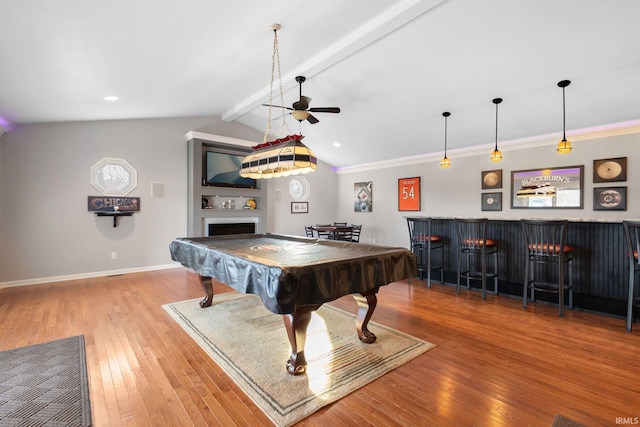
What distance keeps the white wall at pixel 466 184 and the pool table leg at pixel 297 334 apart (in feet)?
16.1

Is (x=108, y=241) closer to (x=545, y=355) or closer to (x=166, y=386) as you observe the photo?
(x=166, y=386)

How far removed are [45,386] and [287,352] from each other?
170cm

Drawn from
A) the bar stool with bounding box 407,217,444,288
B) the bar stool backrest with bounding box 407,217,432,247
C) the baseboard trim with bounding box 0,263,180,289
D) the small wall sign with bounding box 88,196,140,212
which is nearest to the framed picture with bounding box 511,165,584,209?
the bar stool with bounding box 407,217,444,288

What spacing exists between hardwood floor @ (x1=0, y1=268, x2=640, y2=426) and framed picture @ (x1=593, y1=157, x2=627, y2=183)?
2329 millimetres

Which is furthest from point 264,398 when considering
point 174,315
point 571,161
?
point 571,161

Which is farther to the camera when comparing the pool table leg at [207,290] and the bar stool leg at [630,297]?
the pool table leg at [207,290]

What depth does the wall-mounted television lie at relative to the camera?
6.28 meters

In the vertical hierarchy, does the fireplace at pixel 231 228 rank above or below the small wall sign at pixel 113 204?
below

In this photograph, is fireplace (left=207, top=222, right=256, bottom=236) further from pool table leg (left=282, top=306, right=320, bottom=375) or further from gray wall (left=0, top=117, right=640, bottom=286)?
pool table leg (left=282, top=306, right=320, bottom=375)

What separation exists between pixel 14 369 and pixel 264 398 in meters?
2.00

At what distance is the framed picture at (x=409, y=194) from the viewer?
692 cm

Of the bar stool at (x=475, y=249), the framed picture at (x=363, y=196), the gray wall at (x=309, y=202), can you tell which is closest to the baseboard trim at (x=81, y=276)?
the gray wall at (x=309, y=202)

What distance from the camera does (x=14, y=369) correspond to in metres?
2.27

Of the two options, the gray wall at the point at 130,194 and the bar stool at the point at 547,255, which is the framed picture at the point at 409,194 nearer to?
the gray wall at the point at 130,194
